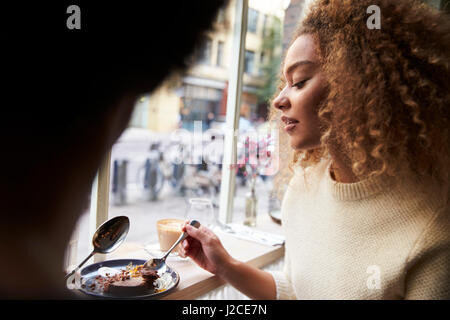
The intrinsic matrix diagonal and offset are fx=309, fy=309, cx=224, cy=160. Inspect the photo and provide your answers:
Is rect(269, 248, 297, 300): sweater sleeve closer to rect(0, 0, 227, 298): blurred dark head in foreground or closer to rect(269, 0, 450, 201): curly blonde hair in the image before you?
rect(269, 0, 450, 201): curly blonde hair

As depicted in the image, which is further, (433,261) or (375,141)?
(375,141)

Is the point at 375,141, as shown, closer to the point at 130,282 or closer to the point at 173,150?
the point at 130,282

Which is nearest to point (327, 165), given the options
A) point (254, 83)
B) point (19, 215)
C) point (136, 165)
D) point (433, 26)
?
point (433, 26)

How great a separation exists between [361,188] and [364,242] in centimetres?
13

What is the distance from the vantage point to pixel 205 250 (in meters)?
0.88

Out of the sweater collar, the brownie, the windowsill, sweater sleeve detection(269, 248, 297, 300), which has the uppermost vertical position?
the sweater collar

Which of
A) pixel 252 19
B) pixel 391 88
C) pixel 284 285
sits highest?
pixel 252 19

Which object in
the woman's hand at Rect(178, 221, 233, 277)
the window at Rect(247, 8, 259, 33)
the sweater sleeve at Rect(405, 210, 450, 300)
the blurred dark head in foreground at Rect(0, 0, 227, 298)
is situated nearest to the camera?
the blurred dark head in foreground at Rect(0, 0, 227, 298)

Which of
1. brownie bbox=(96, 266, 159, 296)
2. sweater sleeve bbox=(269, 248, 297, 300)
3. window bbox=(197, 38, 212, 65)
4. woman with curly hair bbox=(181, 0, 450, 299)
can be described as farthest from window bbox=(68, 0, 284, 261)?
sweater sleeve bbox=(269, 248, 297, 300)

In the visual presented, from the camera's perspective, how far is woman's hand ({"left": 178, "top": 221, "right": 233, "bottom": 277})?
34.2 inches

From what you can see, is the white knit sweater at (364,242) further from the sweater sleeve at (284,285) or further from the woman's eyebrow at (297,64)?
the woman's eyebrow at (297,64)

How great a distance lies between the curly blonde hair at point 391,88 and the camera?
690 mm

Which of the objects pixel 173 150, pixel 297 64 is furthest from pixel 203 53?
pixel 173 150

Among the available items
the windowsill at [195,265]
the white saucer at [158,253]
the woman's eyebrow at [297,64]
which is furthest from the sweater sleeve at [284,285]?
the woman's eyebrow at [297,64]
